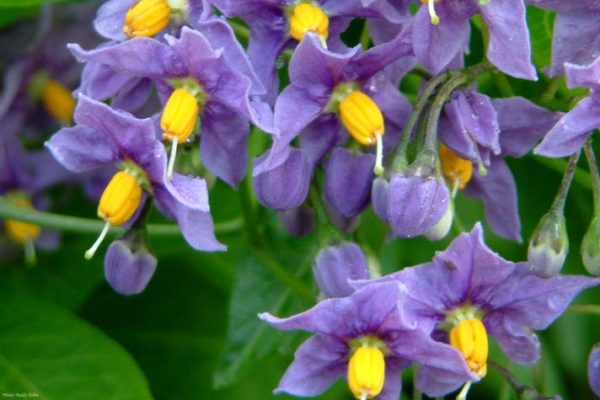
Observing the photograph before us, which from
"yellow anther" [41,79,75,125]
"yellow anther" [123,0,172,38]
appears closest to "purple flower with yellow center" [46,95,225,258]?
"yellow anther" [123,0,172,38]

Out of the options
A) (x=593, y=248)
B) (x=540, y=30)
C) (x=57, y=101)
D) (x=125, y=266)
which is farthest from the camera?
(x=57, y=101)

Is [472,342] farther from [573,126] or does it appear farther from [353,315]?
[573,126]

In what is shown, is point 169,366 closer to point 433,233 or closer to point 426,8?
point 433,233

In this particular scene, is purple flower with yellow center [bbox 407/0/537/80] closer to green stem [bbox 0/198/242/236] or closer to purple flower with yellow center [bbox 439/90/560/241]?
purple flower with yellow center [bbox 439/90/560/241]

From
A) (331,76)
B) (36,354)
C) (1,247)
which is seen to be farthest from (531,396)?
(1,247)

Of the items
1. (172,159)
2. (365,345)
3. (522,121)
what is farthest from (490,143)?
(172,159)

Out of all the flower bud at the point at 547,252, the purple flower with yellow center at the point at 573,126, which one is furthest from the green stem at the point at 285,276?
the purple flower with yellow center at the point at 573,126

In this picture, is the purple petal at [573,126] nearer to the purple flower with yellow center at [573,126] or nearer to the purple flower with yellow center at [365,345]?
the purple flower with yellow center at [573,126]
